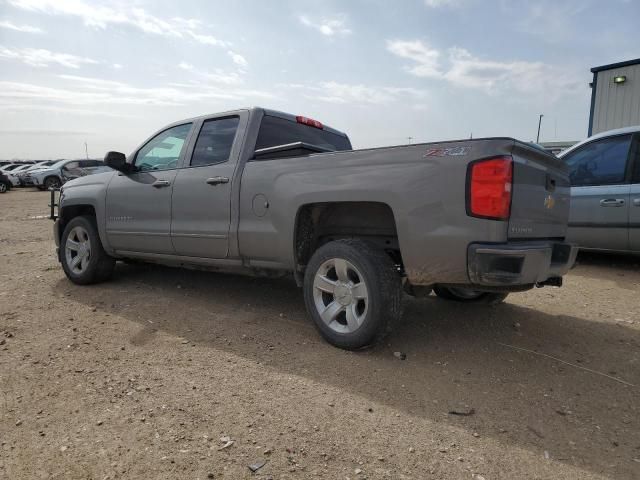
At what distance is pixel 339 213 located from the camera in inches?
138

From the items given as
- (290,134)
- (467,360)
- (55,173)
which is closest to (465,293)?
(467,360)

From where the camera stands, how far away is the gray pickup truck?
2670 millimetres

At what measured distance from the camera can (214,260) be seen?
4.07 m

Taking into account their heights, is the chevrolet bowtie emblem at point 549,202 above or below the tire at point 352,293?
above

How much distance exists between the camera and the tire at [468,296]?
404cm

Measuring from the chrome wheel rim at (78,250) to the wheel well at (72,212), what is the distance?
26cm

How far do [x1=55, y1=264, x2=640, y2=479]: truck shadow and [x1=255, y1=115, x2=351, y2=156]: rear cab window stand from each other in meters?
1.54

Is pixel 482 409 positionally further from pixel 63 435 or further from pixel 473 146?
pixel 63 435

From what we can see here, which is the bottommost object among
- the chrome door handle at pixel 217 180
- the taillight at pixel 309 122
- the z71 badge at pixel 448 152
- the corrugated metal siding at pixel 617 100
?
the chrome door handle at pixel 217 180

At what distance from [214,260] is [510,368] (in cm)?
255

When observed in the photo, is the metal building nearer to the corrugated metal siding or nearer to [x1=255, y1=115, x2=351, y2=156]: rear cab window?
the corrugated metal siding

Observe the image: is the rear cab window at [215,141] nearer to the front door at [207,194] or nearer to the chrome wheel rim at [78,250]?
the front door at [207,194]

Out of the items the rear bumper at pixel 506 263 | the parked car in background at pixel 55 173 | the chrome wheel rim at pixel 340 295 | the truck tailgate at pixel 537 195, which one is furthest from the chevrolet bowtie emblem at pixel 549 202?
the parked car in background at pixel 55 173

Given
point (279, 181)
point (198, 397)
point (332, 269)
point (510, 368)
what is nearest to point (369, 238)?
point (332, 269)
